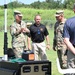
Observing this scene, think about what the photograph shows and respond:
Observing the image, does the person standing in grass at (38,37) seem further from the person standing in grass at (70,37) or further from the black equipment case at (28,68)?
the person standing in grass at (70,37)

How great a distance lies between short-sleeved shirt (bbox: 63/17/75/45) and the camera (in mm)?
5977

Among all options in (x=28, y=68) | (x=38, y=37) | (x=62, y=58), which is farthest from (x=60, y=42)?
(x=28, y=68)

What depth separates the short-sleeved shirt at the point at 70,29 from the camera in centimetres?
598

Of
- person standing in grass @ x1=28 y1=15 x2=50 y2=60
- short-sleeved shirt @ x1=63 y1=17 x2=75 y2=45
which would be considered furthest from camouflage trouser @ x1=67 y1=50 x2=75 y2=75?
person standing in grass @ x1=28 y1=15 x2=50 y2=60

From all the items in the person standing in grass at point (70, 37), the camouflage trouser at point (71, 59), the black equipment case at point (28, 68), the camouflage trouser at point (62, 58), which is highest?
the person standing in grass at point (70, 37)

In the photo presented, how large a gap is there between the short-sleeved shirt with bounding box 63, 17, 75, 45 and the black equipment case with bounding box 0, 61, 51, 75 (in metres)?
0.57

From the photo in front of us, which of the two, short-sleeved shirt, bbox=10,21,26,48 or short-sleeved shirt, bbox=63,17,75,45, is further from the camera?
short-sleeved shirt, bbox=10,21,26,48

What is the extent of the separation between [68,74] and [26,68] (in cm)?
123

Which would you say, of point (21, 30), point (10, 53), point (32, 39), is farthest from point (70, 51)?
point (32, 39)

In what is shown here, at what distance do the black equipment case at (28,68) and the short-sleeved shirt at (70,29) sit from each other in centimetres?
57

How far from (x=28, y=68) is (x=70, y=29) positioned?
0.91m

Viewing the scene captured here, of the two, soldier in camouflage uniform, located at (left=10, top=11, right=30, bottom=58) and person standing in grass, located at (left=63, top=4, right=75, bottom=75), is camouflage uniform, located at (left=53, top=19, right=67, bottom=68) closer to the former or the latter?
soldier in camouflage uniform, located at (left=10, top=11, right=30, bottom=58)

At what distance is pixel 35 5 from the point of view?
66.5 metres

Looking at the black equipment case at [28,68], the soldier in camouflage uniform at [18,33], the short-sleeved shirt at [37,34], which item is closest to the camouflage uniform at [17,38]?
the soldier in camouflage uniform at [18,33]
